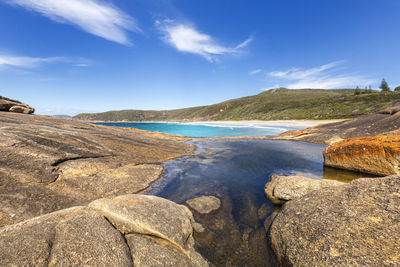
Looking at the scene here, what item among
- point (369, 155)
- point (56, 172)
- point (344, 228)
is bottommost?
point (344, 228)

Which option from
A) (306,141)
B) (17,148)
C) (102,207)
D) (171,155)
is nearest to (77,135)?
(17,148)

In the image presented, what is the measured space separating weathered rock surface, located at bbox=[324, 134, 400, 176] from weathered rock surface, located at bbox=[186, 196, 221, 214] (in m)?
12.1

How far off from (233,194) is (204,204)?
2.78 metres

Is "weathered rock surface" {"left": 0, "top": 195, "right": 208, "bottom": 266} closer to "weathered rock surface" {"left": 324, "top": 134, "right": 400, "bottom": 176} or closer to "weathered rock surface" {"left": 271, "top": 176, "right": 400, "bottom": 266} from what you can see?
"weathered rock surface" {"left": 271, "top": 176, "right": 400, "bottom": 266}

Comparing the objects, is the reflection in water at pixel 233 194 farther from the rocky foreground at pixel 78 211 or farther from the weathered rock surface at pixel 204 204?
the rocky foreground at pixel 78 211

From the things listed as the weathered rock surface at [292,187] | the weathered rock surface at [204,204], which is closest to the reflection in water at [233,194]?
the weathered rock surface at [204,204]

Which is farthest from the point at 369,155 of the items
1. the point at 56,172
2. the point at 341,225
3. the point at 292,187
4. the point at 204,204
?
the point at 56,172

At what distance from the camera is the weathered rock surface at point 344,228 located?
4543 mm

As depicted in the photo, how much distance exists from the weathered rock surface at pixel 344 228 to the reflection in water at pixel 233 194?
121cm

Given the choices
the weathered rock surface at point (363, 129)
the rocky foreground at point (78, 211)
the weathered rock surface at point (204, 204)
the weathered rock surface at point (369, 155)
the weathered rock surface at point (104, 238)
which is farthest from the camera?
the weathered rock surface at point (363, 129)

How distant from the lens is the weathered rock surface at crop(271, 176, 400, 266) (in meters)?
4.54

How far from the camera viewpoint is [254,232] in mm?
7656

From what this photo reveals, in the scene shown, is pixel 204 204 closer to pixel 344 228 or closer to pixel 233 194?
pixel 233 194

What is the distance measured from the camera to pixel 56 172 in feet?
33.6
